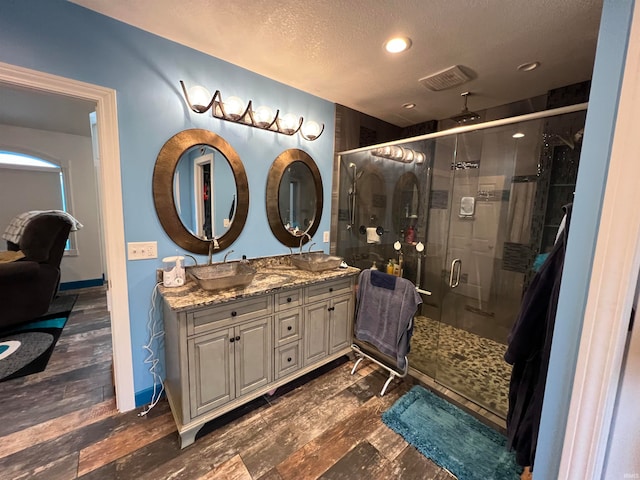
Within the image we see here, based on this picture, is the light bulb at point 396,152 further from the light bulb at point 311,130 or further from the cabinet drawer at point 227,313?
the cabinet drawer at point 227,313

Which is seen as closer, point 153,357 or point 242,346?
point 242,346

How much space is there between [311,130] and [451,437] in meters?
2.57

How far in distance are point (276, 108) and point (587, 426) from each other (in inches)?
101

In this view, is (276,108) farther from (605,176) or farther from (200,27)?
(605,176)

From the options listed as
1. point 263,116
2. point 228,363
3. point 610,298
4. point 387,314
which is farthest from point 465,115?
point 228,363

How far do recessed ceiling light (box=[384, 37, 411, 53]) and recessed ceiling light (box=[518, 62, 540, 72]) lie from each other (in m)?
0.91

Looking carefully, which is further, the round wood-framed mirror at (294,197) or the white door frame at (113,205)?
the round wood-framed mirror at (294,197)

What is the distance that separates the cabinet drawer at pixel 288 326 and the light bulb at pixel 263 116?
150cm

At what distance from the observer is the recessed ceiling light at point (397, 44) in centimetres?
162

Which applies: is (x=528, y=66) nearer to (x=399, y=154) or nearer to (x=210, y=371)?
(x=399, y=154)

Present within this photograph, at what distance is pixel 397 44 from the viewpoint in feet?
5.45

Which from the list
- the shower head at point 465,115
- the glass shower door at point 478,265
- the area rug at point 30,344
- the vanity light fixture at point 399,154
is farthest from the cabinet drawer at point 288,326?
the shower head at point 465,115

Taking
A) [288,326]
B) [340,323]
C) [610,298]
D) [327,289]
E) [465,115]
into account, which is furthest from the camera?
[465,115]

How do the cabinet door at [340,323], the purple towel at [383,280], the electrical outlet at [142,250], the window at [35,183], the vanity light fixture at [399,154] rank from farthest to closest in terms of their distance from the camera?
1. the window at [35,183]
2. the vanity light fixture at [399,154]
3. the cabinet door at [340,323]
4. the purple towel at [383,280]
5. the electrical outlet at [142,250]
